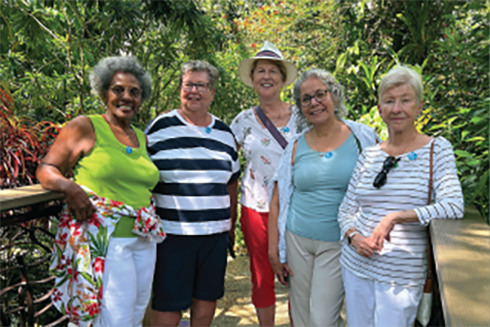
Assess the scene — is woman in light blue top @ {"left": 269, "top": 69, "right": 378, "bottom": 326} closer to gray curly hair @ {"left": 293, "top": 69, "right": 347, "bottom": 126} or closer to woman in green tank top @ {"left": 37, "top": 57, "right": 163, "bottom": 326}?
gray curly hair @ {"left": 293, "top": 69, "right": 347, "bottom": 126}

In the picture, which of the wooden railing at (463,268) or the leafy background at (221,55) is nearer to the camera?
the wooden railing at (463,268)

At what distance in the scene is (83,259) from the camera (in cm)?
189

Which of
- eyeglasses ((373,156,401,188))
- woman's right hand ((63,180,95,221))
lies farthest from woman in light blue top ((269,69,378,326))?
woman's right hand ((63,180,95,221))

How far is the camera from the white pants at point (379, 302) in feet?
5.64

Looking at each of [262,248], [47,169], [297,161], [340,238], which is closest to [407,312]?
[340,238]

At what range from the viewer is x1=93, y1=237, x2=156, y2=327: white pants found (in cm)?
193

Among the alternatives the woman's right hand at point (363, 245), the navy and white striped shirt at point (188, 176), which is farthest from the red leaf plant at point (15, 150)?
the woman's right hand at point (363, 245)

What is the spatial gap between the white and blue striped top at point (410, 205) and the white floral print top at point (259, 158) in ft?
3.07

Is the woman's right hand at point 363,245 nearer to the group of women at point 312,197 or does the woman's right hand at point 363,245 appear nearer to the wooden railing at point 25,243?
the group of women at point 312,197

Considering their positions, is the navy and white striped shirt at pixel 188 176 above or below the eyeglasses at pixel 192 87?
below

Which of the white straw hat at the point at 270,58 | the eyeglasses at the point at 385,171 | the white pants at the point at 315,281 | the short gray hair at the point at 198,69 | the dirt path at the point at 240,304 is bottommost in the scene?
the dirt path at the point at 240,304

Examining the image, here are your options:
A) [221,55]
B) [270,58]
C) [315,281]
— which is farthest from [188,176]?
[221,55]

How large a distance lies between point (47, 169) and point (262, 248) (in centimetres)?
148

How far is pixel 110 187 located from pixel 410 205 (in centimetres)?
142
